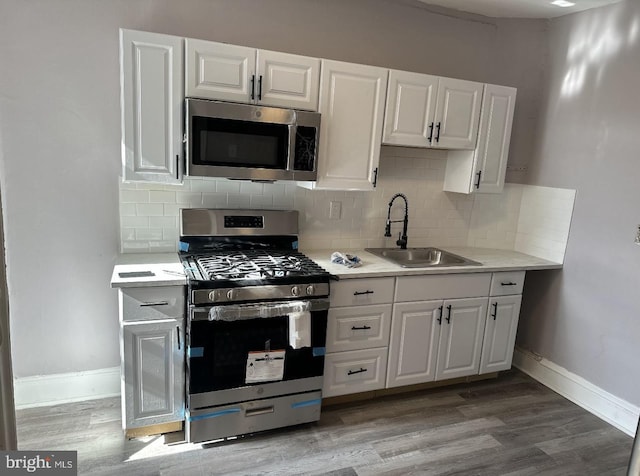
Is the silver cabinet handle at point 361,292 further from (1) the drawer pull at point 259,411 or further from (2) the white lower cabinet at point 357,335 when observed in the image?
(1) the drawer pull at point 259,411

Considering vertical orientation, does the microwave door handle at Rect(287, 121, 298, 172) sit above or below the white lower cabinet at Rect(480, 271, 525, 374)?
above

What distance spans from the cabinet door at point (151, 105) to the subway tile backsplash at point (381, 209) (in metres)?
0.33

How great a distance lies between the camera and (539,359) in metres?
3.32

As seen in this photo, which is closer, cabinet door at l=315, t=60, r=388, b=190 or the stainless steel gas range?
the stainless steel gas range

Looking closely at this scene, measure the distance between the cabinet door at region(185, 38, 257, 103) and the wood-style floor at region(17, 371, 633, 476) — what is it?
1892 mm

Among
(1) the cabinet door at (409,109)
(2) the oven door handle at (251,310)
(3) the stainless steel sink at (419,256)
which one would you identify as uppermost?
(1) the cabinet door at (409,109)

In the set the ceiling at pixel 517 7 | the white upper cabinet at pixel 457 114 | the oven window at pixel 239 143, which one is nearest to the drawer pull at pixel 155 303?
the oven window at pixel 239 143

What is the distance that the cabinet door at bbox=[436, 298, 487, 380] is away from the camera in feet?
9.43

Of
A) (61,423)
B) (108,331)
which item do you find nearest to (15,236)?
(108,331)

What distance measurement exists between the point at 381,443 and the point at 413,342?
2.16 feet

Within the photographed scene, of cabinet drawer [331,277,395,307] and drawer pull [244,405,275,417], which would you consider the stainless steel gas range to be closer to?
drawer pull [244,405,275,417]

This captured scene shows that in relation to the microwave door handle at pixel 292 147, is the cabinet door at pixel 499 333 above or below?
below

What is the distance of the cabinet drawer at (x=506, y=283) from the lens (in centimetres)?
296

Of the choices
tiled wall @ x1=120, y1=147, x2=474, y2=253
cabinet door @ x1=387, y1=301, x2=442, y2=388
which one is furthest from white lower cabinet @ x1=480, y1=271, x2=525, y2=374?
tiled wall @ x1=120, y1=147, x2=474, y2=253
